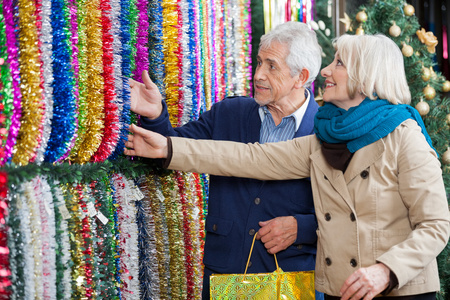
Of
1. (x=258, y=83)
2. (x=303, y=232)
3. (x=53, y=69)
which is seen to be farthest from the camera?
(x=258, y=83)

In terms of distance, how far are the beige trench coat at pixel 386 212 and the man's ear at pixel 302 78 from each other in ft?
1.78

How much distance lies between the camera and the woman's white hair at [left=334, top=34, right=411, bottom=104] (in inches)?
69.6

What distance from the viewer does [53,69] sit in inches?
62.9

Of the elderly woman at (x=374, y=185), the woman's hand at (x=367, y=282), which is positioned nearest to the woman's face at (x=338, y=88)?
the elderly woman at (x=374, y=185)

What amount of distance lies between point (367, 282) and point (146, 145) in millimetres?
896

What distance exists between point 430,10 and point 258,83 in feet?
10.6

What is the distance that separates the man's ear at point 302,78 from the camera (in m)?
2.38

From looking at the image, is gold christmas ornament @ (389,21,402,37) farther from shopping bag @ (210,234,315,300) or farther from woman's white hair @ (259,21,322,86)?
shopping bag @ (210,234,315,300)

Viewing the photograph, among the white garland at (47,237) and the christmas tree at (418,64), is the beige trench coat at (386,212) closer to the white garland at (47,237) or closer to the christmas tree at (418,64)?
the white garland at (47,237)

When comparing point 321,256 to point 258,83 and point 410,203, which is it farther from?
point 258,83

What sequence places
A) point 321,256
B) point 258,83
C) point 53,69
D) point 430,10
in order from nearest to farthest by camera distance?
point 53,69
point 321,256
point 258,83
point 430,10

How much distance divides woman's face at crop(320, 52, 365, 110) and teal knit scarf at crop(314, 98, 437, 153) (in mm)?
44

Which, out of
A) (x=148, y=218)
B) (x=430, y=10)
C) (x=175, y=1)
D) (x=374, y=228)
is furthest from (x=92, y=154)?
(x=430, y=10)

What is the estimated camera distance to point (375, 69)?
1.77m
